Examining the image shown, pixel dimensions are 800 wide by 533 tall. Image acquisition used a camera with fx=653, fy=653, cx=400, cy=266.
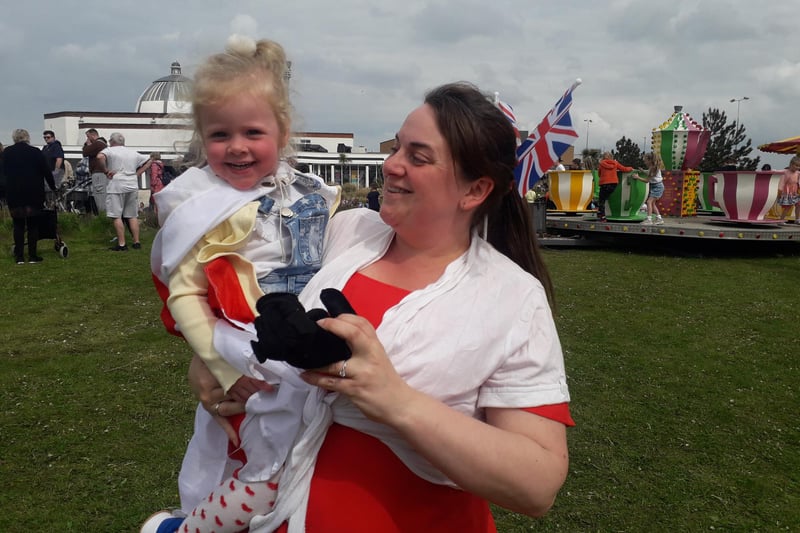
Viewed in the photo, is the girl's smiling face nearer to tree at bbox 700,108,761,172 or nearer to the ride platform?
the ride platform

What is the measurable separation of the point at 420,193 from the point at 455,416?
24.4 inches

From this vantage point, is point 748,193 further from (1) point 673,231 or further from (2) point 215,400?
(2) point 215,400

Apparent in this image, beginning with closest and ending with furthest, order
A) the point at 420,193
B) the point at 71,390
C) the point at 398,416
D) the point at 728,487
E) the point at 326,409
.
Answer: the point at 398,416 < the point at 326,409 < the point at 420,193 < the point at 728,487 < the point at 71,390

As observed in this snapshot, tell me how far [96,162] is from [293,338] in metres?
13.4

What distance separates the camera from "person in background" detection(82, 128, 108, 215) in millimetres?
12650

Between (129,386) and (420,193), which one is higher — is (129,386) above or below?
below

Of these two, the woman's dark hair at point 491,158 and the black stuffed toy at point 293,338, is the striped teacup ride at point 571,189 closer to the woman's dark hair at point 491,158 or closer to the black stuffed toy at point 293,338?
the woman's dark hair at point 491,158

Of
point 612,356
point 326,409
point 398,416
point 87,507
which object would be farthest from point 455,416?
point 612,356

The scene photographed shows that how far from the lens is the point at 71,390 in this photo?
523 cm

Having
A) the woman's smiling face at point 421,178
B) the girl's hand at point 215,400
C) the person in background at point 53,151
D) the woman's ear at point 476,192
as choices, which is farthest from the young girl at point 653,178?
the girl's hand at point 215,400

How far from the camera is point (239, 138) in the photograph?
1.99 meters

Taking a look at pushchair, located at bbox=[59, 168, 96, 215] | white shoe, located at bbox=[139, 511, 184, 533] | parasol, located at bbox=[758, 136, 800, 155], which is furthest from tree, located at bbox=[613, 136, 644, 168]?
white shoe, located at bbox=[139, 511, 184, 533]

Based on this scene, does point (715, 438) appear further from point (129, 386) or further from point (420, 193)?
point (129, 386)

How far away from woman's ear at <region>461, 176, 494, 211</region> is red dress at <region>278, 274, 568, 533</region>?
2.25ft
